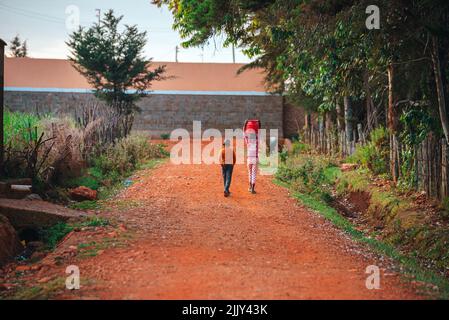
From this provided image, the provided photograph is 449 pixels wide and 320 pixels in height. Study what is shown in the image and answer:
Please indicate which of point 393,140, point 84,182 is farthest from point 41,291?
point 393,140

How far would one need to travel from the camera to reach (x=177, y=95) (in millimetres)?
28938

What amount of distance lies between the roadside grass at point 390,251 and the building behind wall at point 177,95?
1554 centimetres

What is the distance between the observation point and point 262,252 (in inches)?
289

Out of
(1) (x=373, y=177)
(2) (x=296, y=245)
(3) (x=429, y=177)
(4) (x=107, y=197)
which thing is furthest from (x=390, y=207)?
(4) (x=107, y=197)

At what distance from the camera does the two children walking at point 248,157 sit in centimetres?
1156

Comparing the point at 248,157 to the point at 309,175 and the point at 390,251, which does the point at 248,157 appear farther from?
the point at 390,251

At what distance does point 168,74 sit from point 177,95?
1.43 m

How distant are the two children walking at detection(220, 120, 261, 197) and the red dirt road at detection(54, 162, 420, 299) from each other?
36 cm

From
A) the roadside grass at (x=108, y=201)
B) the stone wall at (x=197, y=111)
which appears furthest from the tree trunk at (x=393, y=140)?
the stone wall at (x=197, y=111)

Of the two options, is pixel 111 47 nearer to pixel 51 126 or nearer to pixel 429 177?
pixel 51 126
